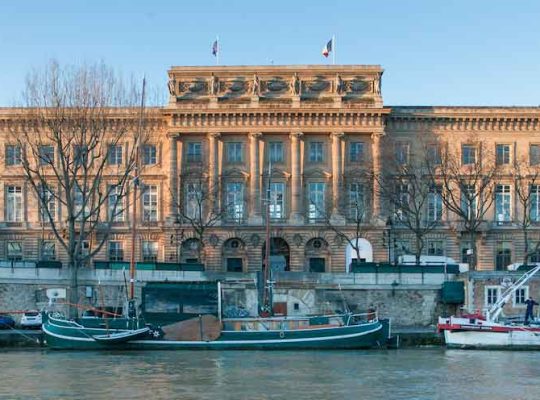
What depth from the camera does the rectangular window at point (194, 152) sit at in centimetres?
8788

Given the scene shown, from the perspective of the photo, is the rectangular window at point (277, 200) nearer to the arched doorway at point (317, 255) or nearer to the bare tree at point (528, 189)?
the arched doorway at point (317, 255)

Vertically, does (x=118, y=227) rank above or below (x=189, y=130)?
below

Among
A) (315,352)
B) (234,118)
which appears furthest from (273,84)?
(315,352)

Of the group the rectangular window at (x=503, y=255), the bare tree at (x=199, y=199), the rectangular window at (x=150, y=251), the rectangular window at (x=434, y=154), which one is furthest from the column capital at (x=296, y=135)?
A: the rectangular window at (x=503, y=255)

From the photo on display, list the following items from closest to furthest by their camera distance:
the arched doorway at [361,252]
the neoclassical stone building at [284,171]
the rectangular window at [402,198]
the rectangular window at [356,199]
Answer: the rectangular window at [402,198] → the arched doorway at [361,252] → the rectangular window at [356,199] → the neoclassical stone building at [284,171]

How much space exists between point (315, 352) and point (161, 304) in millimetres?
10236

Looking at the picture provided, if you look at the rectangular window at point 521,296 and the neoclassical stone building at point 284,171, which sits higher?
the neoclassical stone building at point 284,171

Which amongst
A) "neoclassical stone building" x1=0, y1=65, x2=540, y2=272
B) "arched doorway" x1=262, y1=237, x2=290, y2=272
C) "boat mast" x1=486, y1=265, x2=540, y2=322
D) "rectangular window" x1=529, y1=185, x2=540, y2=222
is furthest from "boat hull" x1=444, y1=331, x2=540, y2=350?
"rectangular window" x1=529, y1=185, x2=540, y2=222

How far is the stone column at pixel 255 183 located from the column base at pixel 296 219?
8.55 feet

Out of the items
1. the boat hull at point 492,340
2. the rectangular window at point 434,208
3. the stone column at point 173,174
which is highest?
the stone column at point 173,174

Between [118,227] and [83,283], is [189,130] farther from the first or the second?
[83,283]

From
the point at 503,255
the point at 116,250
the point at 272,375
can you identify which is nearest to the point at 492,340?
the point at 272,375

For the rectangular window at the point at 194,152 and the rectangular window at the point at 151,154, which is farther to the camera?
the rectangular window at the point at 151,154

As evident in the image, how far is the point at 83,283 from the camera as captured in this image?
6712cm
